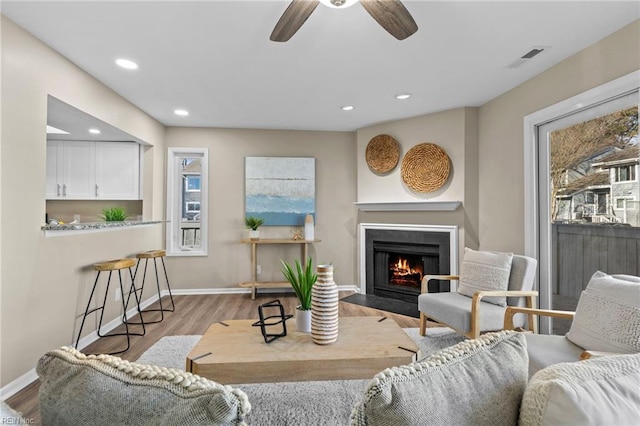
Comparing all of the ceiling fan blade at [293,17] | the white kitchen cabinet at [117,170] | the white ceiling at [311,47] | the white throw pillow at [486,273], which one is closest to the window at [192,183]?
the white kitchen cabinet at [117,170]

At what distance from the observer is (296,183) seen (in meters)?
4.98

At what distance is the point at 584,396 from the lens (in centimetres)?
61

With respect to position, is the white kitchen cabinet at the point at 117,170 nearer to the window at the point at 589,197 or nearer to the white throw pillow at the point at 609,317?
the white throw pillow at the point at 609,317

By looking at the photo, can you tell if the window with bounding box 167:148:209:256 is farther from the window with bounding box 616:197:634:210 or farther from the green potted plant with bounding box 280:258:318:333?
the window with bounding box 616:197:634:210

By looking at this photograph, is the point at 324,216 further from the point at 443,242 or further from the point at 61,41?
the point at 61,41

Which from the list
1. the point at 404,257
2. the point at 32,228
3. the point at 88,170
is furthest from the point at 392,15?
the point at 88,170

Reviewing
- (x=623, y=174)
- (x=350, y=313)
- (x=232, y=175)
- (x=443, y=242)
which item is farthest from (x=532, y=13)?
(x=232, y=175)

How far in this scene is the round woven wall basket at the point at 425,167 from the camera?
4066mm

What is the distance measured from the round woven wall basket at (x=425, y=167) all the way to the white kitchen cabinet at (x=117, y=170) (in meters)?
3.60

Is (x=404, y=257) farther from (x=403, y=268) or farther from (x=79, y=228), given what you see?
(x=79, y=228)

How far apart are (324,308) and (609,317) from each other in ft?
5.05

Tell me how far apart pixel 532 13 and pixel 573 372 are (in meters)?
2.30

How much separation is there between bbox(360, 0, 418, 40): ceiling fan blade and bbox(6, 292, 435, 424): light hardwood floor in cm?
284

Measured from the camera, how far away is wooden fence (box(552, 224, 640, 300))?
239 cm
